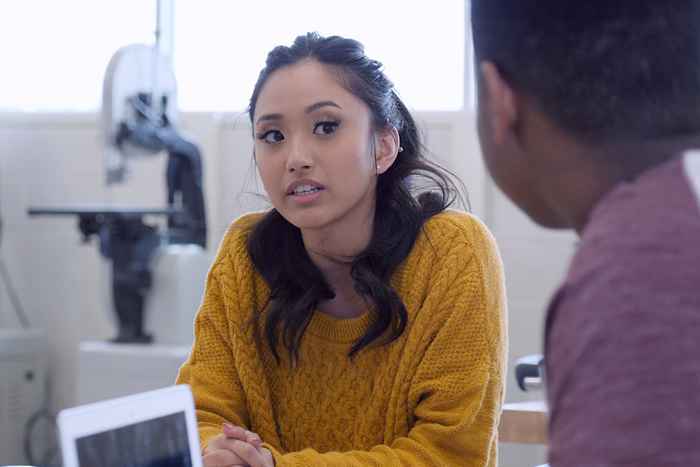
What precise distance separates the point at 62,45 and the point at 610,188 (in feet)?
10.5

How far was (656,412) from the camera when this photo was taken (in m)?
0.53

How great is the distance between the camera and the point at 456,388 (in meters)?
1.30

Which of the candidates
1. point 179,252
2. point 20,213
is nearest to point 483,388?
point 179,252

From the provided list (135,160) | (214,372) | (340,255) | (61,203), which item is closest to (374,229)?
(340,255)

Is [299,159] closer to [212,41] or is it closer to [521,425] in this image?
[521,425]

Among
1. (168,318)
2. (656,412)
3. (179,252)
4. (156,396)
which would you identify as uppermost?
(656,412)

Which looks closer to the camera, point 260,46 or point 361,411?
point 361,411

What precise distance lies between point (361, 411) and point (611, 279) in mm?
860

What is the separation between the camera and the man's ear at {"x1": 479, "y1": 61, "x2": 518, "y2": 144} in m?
0.68

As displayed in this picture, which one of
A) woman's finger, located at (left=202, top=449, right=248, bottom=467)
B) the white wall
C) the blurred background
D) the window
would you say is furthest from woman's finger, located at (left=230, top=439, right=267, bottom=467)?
the white wall

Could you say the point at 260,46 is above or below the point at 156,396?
above

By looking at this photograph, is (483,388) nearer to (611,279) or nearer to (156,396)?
(156,396)

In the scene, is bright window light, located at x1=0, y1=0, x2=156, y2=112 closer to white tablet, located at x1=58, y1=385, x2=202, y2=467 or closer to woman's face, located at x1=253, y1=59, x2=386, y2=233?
woman's face, located at x1=253, y1=59, x2=386, y2=233

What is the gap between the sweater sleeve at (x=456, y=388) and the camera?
4.19ft
